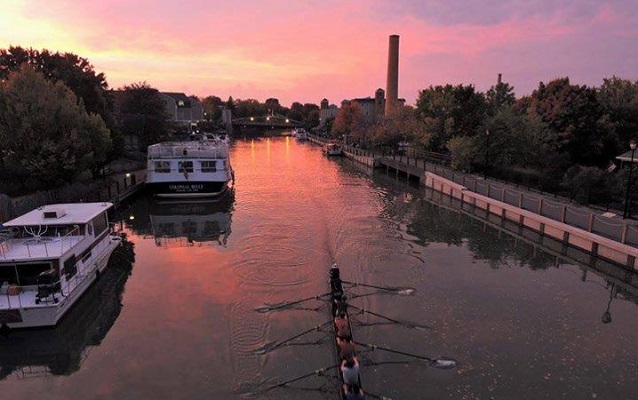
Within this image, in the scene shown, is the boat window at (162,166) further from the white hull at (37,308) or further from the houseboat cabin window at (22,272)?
the houseboat cabin window at (22,272)

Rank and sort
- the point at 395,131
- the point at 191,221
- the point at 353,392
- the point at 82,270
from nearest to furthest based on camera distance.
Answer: the point at 353,392 → the point at 82,270 → the point at 191,221 → the point at 395,131

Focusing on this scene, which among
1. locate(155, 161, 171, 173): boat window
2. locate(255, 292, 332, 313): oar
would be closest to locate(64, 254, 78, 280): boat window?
locate(255, 292, 332, 313): oar

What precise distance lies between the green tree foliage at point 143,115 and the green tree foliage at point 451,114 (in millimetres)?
36316

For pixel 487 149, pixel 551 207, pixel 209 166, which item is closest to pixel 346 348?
pixel 551 207

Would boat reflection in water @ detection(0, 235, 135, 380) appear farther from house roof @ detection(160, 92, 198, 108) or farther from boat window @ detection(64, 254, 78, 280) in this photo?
house roof @ detection(160, 92, 198, 108)

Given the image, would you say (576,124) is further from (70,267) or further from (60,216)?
(70,267)

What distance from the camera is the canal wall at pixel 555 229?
74.8 feet

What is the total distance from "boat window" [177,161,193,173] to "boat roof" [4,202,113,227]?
1805 centimetres

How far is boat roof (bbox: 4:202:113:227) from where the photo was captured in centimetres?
2045

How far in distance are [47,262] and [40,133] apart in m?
19.2

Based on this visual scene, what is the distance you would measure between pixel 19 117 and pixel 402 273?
2866 centimetres

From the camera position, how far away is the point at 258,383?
45.8ft

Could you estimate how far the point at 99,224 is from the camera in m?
23.3

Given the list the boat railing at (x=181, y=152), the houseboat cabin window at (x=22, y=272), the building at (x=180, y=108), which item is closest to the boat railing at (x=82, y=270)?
the houseboat cabin window at (x=22, y=272)
